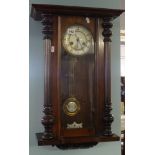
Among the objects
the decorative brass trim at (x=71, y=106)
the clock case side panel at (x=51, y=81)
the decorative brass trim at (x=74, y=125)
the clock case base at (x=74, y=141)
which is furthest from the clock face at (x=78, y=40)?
the clock case base at (x=74, y=141)

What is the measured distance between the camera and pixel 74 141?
5.42 feet

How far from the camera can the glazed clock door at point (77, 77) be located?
1.70m

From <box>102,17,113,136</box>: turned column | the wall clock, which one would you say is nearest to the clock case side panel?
the wall clock

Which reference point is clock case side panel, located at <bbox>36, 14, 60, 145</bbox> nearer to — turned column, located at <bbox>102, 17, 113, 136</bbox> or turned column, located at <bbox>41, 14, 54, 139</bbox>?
turned column, located at <bbox>41, 14, 54, 139</bbox>

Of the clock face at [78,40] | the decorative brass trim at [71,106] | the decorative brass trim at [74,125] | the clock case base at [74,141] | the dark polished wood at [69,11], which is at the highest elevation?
the dark polished wood at [69,11]

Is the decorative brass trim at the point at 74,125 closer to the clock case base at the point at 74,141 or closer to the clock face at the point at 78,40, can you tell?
the clock case base at the point at 74,141

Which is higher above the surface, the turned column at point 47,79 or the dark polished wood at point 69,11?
the dark polished wood at point 69,11

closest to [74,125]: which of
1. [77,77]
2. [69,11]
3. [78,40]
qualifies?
[77,77]

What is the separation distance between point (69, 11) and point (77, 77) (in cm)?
47

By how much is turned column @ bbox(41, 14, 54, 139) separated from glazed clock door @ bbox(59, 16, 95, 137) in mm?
92

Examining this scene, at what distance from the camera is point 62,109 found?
170cm
